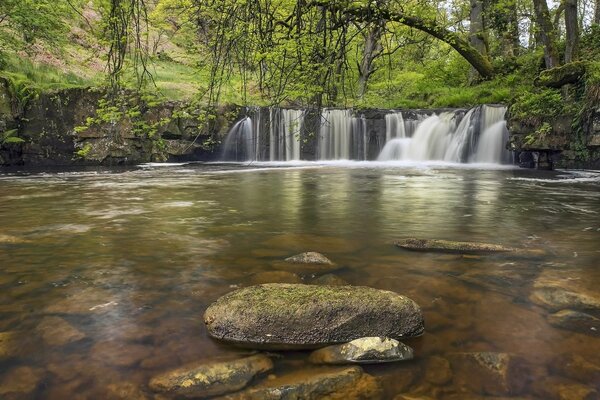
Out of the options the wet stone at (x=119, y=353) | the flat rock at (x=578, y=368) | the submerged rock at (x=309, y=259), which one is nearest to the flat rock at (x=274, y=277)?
the submerged rock at (x=309, y=259)

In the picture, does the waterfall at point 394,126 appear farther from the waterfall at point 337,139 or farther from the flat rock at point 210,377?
the flat rock at point 210,377

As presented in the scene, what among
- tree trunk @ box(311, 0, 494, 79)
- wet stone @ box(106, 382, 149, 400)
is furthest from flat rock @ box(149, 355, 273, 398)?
tree trunk @ box(311, 0, 494, 79)

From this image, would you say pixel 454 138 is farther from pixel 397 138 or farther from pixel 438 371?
pixel 438 371

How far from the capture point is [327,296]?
3.26m

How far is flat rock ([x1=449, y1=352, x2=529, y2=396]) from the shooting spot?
8.28ft

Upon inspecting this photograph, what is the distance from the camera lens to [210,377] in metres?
2.62

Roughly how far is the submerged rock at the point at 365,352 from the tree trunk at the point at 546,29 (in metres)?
15.7

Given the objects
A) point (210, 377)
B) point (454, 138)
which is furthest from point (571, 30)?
point (210, 377)

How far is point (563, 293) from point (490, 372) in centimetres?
158

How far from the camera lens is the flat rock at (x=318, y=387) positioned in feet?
8.00

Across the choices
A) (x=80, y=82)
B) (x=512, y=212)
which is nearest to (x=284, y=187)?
(x=512, y=212)

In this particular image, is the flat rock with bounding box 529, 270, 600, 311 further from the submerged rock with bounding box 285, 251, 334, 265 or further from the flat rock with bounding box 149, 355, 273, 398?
the flat rock with bounding box 149, 355, 273, 398

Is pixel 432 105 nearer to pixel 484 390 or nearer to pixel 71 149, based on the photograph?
pixel 71 149

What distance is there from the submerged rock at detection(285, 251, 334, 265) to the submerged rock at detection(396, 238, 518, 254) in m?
1.12
